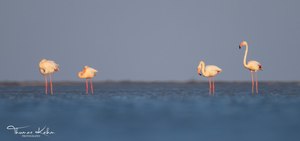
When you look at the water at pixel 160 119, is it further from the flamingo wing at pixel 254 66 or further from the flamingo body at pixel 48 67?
the flamingo body at pixel 48 67

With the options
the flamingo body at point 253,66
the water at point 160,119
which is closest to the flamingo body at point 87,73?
the water at point 160,119

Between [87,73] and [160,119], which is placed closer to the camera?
[160,119]

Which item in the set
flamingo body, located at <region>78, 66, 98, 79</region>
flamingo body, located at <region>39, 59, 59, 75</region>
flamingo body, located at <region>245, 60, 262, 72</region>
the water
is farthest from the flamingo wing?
flamingo body, located at <region>39, 59, 59, 75</region>

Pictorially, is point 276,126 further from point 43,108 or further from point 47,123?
point 43,108

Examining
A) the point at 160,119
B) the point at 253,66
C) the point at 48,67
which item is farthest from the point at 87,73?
the point at 160,119

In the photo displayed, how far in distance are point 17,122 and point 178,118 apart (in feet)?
13.0

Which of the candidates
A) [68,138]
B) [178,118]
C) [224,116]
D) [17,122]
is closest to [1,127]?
[17,122]

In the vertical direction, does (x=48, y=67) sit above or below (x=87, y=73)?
above

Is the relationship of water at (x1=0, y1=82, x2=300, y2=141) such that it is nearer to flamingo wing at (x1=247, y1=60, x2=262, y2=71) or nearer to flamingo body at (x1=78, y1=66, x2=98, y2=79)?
flamingo wing at (x1=247, y1=60, x2=262, y2=71)

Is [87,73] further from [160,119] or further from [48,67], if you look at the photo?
[160,119]

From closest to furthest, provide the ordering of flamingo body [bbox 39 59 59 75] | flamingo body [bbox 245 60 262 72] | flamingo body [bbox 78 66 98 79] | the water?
the water
flamingo body [bbox 245 60 262 72]
flamingo body [bbox 39 59 59 75]
flamingo body [bbox 78 66 98 79]

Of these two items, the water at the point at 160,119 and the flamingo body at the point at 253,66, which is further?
the flamingo body at the point at 253,66

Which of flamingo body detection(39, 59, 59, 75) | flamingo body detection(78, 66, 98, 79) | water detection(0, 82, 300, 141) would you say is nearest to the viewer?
water detection(0, 82, 300, 141)

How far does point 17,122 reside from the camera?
16.4 m
